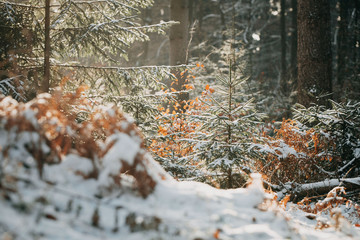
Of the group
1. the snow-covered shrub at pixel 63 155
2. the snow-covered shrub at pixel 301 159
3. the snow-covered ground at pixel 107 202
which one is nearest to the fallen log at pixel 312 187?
the snow-covered shrub at pixel 301 159

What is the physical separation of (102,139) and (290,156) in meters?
3.63

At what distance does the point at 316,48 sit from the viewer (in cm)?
718

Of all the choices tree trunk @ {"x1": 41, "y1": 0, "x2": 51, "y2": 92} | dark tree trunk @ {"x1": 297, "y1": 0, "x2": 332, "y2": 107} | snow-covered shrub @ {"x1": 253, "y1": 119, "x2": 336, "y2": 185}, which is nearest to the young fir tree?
snow-covered shrub @ {"x1": 253, "y1": 119, "x2": 336, "y2": 185}

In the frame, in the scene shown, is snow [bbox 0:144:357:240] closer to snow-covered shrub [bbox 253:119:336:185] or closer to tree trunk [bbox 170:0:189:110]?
snow-covered shrub [bbox 253:119:336:185]

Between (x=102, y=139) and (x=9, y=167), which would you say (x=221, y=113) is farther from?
(x=9, y=167)

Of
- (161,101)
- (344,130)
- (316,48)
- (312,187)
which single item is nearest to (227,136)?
(161,101)

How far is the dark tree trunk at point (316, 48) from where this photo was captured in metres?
7.12

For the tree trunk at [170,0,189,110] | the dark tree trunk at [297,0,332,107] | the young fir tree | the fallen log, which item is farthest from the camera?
the tree trunk at [170,0,189,110]

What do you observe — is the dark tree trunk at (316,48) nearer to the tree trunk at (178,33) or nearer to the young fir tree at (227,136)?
the young fir tree at (227,136)

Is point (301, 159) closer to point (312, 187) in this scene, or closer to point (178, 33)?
point (312, 187)

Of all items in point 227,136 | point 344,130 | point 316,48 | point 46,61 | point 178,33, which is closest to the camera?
point 227,136

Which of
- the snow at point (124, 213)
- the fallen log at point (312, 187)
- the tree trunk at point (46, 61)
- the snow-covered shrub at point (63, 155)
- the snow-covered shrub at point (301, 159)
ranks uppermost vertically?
the tree trunk at point (46, 61)

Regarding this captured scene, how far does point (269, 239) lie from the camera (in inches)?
87.5

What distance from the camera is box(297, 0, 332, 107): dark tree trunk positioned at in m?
7.12
